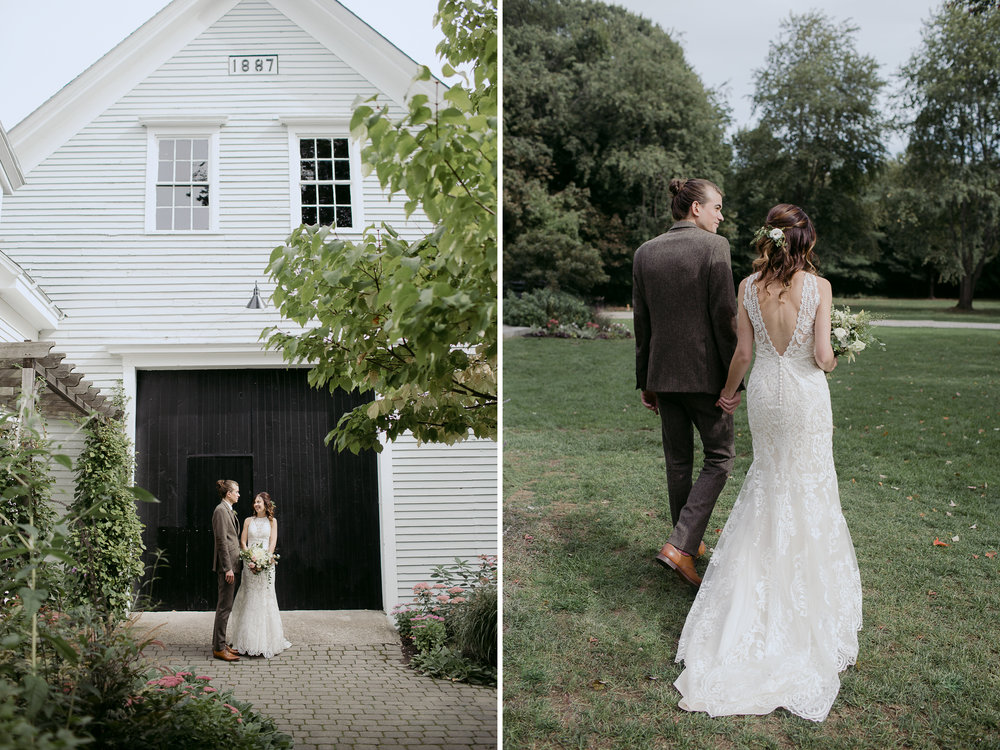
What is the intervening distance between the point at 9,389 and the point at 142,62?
1.22 m

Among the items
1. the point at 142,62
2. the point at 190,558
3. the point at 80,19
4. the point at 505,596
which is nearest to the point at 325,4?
the point at 142,62

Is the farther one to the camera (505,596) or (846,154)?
(846,154)

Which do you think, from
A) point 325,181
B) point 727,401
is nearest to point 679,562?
point 727,401

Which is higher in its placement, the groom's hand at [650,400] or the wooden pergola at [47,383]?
the wooden pergola at [47,383]

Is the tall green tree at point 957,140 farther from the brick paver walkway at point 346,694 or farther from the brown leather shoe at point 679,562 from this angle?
the brick paver walkway at point 346,694

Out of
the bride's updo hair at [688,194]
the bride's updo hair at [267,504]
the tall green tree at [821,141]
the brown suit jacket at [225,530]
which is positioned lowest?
the brown suit jacket at [225,530]

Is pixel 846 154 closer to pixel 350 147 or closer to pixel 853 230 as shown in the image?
pixel 853 230

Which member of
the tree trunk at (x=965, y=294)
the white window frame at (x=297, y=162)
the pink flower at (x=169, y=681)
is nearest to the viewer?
the pink flower at (x=169, y=681)

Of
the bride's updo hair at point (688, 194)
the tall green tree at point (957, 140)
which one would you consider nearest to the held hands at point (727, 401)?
the bride's updo hair at point (688, 194)

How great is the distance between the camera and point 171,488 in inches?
106

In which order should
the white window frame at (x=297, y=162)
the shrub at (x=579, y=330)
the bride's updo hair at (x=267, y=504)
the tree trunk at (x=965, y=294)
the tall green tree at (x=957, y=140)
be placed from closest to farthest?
the bride's updo hair at (x=267, y=504)
the white window frame at (x=297, y=162)
the tall green tree at (x=957, y=140)
the tree trunk at (x=965, y=294)
the shrub at (x=579, y=330)

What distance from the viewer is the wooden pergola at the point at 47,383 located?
2.43 m

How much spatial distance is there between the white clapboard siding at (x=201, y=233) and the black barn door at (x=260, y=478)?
0.08 meters

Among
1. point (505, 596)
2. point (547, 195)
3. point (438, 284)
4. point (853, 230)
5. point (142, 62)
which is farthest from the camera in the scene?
point (547, 195)
